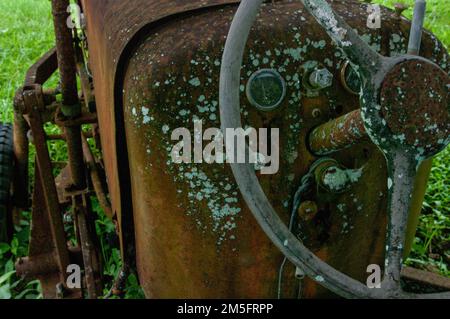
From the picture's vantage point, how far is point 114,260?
211cm

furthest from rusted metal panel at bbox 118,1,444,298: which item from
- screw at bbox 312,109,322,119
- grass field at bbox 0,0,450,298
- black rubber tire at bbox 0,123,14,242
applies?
black rubber tire at bbox 0,123,14,242

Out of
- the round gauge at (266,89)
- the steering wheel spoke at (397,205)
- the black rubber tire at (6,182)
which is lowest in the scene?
the black rubber tire at (6,182)

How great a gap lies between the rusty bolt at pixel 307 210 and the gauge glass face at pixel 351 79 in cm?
29

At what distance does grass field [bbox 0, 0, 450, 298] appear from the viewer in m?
2.13

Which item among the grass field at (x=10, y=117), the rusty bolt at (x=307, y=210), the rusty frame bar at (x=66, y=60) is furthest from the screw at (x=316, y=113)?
the grass field at (x=10, y=117)

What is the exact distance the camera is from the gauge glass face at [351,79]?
117 cm

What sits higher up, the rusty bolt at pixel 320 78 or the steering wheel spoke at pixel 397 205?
the rusty bolt at pixel 320 78

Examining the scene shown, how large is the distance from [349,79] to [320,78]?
0.09 metres

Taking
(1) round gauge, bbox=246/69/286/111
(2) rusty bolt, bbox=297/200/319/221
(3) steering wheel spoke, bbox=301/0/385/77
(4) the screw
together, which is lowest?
(2) rusty bolt, bbox=297/200/319/221

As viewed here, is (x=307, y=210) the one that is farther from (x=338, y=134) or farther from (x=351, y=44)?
(x=351, y=44)

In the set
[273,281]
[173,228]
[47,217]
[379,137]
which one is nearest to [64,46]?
[47,217]

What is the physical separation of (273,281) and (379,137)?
0.69 metres

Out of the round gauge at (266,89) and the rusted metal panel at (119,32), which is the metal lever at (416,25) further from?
the rusted metal panel at (119,32)

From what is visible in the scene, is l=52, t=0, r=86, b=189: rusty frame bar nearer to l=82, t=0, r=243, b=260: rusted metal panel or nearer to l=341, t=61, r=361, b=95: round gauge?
l=82, t=0, r=243, b=260: rusted metal panel
